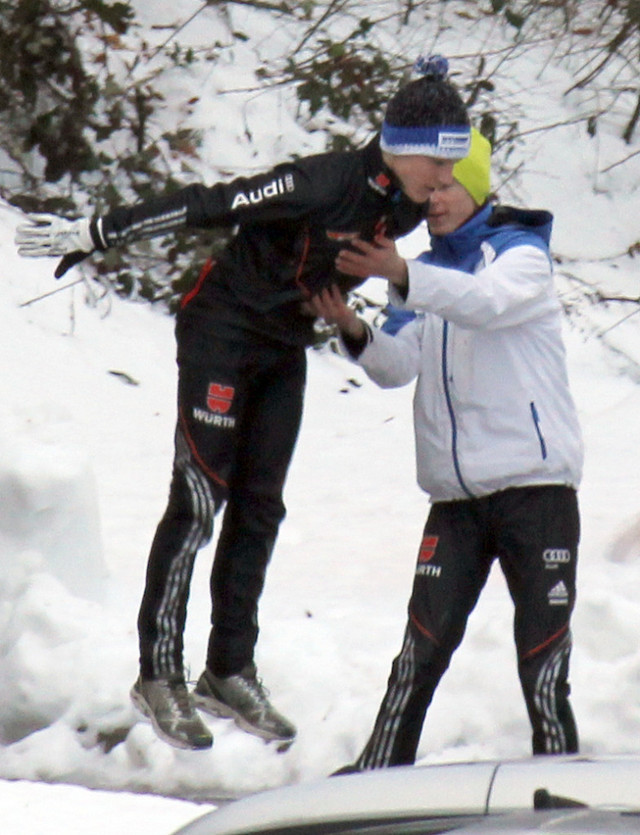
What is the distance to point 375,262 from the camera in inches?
160

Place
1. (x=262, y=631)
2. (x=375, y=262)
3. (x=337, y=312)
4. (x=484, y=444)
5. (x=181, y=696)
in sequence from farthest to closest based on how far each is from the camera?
(x=262, y=631)
(x=181, y=696)
(x=337, y=312)
(x=484, y=444)
(x=375, y=262)

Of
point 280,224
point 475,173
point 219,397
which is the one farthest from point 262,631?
point 475,173

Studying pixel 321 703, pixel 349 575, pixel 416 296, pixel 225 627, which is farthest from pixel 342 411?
pixel 416 296

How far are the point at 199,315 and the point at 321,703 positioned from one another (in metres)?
1.59

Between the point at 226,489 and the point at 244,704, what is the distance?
2.08ft

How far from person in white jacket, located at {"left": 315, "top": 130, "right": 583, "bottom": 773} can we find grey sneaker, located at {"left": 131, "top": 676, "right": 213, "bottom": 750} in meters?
0.50

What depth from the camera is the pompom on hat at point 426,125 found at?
426cm

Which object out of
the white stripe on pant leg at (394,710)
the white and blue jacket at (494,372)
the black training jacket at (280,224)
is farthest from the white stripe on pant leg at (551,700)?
the black training jacket at (280,224)

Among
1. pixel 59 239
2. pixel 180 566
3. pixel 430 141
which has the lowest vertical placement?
pixel 180 566

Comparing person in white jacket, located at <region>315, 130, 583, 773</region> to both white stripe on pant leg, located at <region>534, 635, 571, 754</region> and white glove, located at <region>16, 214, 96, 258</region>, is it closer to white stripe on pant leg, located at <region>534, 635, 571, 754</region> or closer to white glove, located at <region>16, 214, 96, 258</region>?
white stripe on pant leg, located at <region>534, 635, 571, 754</region>

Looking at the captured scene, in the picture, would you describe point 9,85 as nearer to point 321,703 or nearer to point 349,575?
point 349,575

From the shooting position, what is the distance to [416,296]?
157 inches

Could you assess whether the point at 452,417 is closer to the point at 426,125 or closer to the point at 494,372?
the point at 494,372

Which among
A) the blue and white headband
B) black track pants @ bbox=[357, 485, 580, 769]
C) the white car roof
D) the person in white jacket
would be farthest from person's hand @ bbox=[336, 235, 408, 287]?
the white car roof
